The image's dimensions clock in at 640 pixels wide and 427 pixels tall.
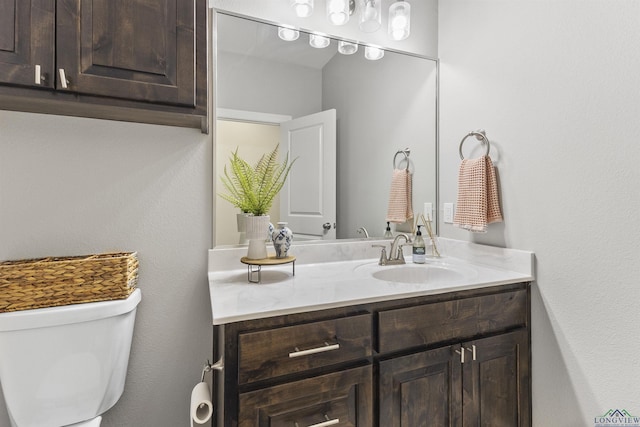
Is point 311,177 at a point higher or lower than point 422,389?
higher

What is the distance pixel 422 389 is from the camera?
114cm

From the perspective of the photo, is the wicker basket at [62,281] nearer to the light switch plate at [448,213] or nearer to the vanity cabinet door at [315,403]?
the vanity cabinet door at [315,403]

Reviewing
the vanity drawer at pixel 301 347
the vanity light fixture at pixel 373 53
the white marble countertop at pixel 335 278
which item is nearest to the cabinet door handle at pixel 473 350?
the white marble countertop at pixel 335 278

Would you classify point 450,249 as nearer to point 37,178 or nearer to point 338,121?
point 338,121

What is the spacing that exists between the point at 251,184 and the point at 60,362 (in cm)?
85

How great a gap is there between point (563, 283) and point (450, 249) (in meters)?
0.57

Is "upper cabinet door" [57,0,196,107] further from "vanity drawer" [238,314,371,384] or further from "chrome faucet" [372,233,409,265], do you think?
"chrome faucet" [372,233,409,265]

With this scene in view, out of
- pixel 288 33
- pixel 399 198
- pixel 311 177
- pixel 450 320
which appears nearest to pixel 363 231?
pixel 399 198

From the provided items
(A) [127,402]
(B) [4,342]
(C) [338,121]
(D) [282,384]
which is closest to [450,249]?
(C) [338,121]

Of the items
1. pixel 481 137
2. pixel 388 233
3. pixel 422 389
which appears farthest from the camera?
pixel 388 233

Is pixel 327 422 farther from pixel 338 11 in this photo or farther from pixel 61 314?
pixel 338 11

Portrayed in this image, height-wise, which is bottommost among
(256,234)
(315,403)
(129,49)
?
(315,403)

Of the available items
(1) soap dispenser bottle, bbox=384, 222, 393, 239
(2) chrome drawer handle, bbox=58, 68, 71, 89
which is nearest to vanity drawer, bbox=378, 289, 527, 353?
(1) soap dispenser bottle, bbox=384, 222, 393, 239

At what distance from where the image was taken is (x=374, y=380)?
107cm
